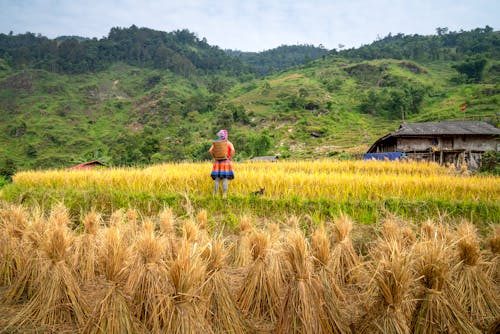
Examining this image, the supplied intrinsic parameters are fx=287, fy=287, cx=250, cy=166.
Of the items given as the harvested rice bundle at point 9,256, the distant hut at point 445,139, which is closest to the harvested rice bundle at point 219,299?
the harvested rice bundle at point 9,256

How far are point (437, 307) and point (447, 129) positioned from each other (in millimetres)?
20018

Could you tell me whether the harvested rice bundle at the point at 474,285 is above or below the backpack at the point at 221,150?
below

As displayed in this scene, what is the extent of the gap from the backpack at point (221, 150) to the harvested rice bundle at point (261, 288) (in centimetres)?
347

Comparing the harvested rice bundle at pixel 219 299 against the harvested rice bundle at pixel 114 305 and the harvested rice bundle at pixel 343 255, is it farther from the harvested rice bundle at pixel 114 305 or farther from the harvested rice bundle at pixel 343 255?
the harvested rice bundle at pixel 343 255

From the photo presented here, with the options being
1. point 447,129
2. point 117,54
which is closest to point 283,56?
point 117,54

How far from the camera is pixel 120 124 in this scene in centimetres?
5369

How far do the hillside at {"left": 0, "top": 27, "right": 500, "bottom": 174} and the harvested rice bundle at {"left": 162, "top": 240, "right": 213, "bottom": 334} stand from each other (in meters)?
24.4

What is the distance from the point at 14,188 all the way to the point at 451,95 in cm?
5545

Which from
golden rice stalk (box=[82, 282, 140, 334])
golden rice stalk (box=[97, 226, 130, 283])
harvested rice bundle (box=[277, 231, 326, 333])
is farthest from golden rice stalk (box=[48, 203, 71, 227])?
harvested rice bundle (box=[277, 231, 326, 333])

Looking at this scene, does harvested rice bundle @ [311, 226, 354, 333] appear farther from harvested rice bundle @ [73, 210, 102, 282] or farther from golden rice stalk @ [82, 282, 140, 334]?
harvested rice bundle @ [73, 210, 102, 282]

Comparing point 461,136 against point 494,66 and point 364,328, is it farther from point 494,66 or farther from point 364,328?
point 494,66

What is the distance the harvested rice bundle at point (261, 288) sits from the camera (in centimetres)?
243

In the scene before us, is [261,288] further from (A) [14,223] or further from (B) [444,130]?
(B) [444,130]

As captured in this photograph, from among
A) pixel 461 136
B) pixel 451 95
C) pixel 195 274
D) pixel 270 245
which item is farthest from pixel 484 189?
pixel 451 95
